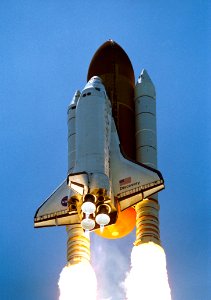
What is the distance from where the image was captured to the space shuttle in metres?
16.7

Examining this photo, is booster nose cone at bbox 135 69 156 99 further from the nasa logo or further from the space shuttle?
the nasa logo

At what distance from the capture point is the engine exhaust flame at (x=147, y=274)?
1680 centimetres

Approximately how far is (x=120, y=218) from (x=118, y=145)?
168 centimetres

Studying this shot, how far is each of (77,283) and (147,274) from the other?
4.88 ft

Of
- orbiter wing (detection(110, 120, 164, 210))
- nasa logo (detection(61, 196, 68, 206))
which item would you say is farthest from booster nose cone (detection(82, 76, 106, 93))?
nasa logo (detection(61, 196, 68, 206))

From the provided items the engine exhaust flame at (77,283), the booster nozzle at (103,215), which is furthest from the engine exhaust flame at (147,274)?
the booster nozzle at (103,215)

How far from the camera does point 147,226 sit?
17.5 meters

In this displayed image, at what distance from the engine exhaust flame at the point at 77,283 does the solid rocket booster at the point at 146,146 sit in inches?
49.9

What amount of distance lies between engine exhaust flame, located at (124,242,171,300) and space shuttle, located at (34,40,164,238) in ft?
2.88

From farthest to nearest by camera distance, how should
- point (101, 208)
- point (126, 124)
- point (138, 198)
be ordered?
point (126, 124)
point (138, 198)
point (101, 208)

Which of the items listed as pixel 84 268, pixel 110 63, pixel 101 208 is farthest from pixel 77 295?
pixel 110 63

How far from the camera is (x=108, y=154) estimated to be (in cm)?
1794

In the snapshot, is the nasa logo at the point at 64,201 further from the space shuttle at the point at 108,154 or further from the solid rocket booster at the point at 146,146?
the solid rocket booster at the point at 146,146

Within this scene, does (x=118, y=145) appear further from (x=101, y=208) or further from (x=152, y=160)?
(x=101, y=208)
